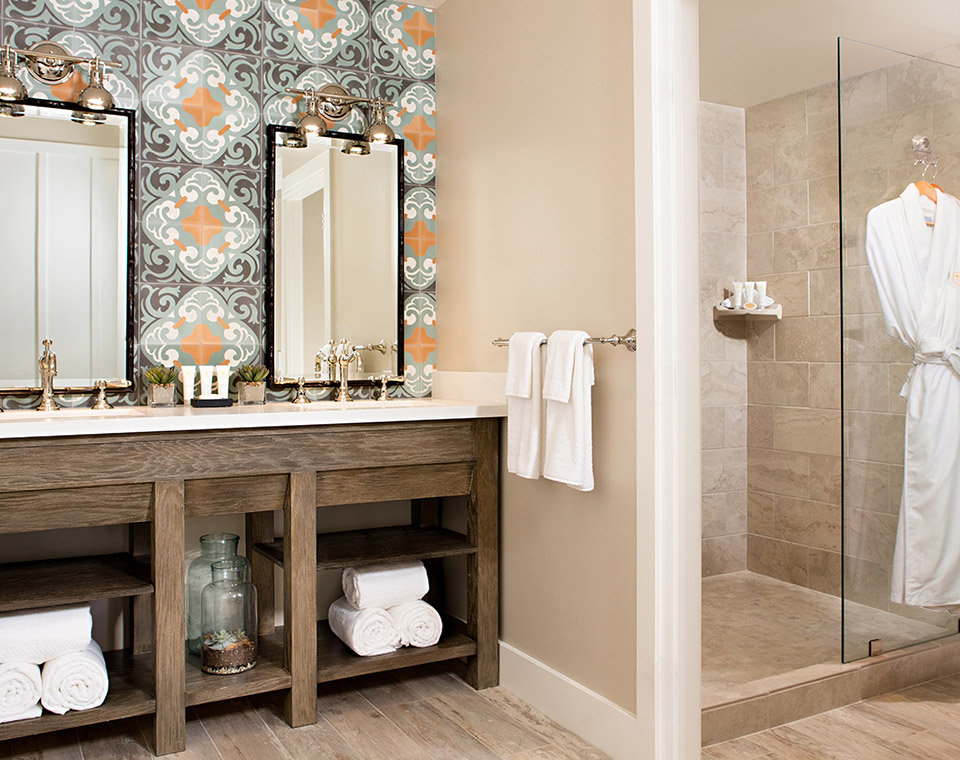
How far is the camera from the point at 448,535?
2.84m

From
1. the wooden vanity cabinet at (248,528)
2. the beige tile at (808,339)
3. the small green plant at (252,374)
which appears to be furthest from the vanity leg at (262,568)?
the beige tile at (808,339)

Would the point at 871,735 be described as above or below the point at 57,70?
below

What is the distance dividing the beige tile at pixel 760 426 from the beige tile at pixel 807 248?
63 centimetres

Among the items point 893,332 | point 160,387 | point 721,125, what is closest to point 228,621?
point 160,387

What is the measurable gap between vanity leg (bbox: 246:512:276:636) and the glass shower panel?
6.01 ft

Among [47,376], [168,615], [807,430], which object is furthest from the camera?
[807,430]

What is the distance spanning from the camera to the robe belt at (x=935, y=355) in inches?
95.5

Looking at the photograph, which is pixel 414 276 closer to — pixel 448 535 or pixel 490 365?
pixel 490 365

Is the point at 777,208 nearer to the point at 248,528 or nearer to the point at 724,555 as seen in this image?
the point at 724,555

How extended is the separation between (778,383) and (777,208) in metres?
0.77

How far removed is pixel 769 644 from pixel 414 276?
1.82 meters

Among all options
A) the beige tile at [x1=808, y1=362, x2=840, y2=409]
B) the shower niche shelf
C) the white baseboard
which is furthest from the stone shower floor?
the shower niche shelf

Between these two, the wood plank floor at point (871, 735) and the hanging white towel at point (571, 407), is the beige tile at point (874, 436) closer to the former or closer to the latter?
the wood plank floor at point (871, 735)

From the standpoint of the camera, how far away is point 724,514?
12.7 ft
